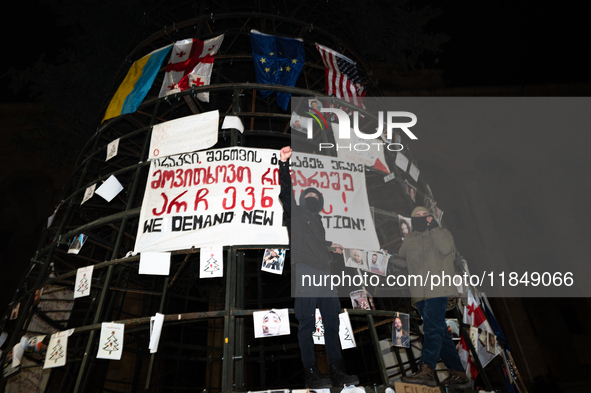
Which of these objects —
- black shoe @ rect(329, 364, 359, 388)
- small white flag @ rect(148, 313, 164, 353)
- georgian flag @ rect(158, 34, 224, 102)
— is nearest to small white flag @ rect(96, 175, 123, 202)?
georgian flag @ rect(158, 34, 224, 102)

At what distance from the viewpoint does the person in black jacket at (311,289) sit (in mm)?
4879

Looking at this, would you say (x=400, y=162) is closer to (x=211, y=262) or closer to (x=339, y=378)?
(x=211, y=262)

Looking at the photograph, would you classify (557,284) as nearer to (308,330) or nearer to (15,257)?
(308,330)

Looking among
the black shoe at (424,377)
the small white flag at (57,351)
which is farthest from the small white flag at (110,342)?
the black shoe at (424,377)

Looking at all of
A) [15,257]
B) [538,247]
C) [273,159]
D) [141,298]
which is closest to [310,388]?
[273,159]

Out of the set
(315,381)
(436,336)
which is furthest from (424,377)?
(315,381)

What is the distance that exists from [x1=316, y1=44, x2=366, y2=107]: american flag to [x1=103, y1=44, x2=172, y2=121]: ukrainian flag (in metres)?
4.33

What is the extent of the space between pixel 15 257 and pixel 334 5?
17809 millimetres

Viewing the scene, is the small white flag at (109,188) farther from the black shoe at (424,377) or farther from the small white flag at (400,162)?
the small white flag at (400,162)

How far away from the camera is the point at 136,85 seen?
955cm

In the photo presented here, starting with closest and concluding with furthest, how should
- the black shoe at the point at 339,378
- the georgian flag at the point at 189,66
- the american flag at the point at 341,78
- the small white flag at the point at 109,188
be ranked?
1. the black shoe at the point at 339,378
2. the small white flag at the point at 109,188
3. the georgian flag at the point at 189,66
4. the american flag at the point at 341,78

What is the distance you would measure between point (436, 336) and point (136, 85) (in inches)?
352

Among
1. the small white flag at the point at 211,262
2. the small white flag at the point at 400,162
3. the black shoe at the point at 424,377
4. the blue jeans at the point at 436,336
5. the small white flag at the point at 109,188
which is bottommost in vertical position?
the black shoe at the point at 424,377

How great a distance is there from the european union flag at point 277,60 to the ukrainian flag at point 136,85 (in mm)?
2414
